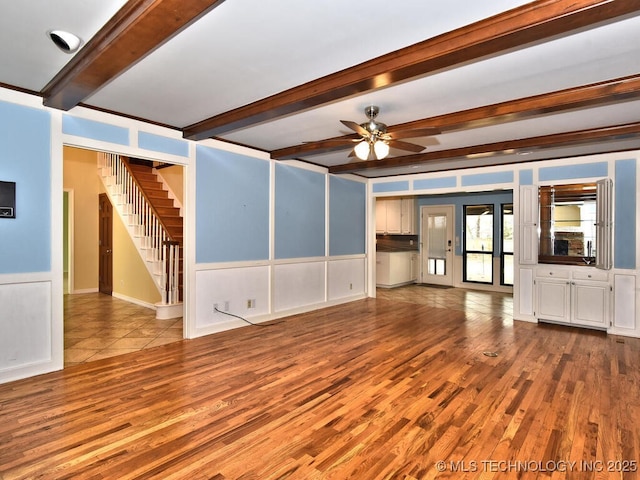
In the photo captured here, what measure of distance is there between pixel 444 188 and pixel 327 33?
4774 mm

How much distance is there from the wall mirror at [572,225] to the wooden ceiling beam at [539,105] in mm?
2448

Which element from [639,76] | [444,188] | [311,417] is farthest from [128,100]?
[444,188]

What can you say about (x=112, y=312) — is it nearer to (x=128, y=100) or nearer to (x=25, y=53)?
(x=128, y=100)

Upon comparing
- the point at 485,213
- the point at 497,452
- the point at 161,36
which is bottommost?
the point at 497,452

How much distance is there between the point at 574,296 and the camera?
525 cm

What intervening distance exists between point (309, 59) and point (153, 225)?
14.8 ft

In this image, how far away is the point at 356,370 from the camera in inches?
139

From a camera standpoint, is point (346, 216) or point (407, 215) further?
point (407, 215)

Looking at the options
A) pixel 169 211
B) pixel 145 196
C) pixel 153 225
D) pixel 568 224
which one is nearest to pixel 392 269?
pixel 568 224

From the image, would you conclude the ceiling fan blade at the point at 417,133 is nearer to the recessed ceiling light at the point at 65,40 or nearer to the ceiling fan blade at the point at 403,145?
the ceiling fan blade at the point at 403,145

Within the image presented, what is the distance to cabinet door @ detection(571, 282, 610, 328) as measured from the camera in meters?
5.04

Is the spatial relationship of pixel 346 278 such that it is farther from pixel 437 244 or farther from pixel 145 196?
pixel 145 196

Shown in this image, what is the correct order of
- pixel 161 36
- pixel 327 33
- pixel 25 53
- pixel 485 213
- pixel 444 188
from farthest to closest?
pixel 485 213 < pixel 444 188 < pixel 25 53 < pixel 327 33 < pixel 161 36

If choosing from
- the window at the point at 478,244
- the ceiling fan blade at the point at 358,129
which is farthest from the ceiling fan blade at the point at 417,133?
the window at the point at 478,244
